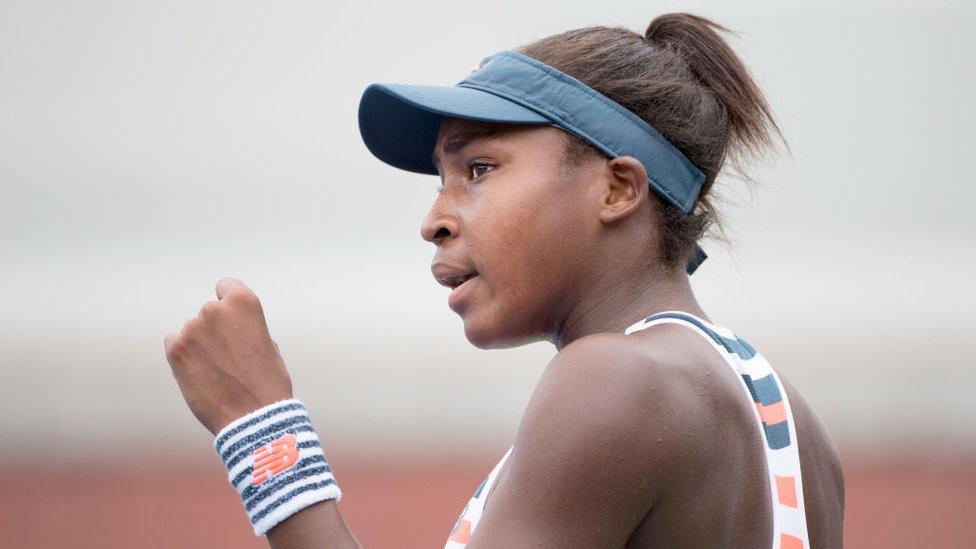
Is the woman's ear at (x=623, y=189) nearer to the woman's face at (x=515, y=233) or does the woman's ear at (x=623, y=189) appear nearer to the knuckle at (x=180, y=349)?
the woman's face at (x=515, y=233)

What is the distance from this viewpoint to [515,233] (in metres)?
2.16

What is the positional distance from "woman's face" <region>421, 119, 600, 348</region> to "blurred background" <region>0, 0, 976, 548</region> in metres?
6.35

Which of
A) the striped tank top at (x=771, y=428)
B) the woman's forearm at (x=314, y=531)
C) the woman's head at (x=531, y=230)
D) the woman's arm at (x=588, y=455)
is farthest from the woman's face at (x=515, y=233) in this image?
the woman's forearm at (x=314, y=531)

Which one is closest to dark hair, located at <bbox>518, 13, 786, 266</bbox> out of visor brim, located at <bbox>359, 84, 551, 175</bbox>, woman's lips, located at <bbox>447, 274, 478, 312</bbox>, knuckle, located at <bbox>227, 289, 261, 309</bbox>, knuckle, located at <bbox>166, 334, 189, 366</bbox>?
visor brim, located at <bbox>359, 84, 551, 175</bbox>

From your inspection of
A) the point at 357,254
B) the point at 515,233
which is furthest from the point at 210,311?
the point at 357,254

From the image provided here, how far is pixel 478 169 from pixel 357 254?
8113mm

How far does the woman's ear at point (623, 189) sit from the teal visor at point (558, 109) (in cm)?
2

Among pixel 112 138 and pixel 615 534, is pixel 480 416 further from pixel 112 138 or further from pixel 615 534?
pixel 615 534

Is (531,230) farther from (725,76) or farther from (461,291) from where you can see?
(725,76)

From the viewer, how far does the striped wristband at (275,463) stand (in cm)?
197

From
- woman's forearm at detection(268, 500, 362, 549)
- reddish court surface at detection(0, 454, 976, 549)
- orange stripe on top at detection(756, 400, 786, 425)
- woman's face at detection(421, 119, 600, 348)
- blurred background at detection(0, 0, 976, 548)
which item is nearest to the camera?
woman's forearm at detection(268, 500, 362, 549)

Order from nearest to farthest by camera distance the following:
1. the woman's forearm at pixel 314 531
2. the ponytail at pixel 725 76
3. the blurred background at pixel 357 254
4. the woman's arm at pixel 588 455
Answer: the woman's arm at pixel 588 455
the woman's forearm at pixel 314 531
the ponytail at pixel 725 76
the blurred background at pixel 357 254

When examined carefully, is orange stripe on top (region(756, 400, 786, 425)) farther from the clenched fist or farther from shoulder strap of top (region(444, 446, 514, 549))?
the clenched fist

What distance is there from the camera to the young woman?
1.83m
